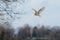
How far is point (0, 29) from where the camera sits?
7000 mm

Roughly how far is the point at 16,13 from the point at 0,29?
118 centimetres

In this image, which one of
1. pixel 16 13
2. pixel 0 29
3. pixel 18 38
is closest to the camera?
pixel 16 13

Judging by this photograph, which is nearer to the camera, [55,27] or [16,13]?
[16,13]

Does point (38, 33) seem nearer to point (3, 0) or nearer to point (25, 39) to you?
point (25, 39)

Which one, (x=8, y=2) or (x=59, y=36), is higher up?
(x=8, y=2)

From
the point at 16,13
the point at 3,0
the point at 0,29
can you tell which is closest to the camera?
the point at 3,0

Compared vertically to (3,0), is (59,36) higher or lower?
lower

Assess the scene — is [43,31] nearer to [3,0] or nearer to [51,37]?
[51,37]

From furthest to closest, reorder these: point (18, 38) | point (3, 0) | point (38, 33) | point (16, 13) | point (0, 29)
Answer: point (38, 33) < point (18, 38) < point (0, 29) < point (16, 13) < point (3, 0)

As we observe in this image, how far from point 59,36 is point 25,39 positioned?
1521mm

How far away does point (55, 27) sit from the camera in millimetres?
8328

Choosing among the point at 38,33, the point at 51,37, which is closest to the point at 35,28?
the point at 38,33

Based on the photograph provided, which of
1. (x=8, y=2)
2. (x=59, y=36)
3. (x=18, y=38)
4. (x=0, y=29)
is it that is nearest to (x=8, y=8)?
(x=8, y=2)

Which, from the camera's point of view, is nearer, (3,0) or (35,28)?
(3,0)
